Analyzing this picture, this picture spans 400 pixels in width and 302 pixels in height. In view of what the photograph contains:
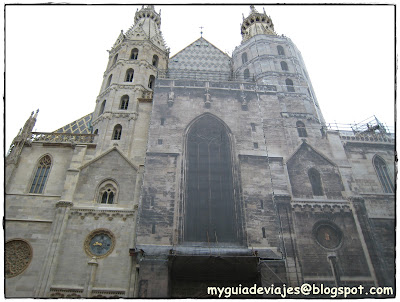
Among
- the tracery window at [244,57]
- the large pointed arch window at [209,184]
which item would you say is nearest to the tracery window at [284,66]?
the tracery window at [244,57]

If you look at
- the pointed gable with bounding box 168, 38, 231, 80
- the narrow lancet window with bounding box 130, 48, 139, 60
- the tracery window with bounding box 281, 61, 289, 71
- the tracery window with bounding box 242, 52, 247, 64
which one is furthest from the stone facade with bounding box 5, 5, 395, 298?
the tracery window with bounding box 242, 52, 247, 64

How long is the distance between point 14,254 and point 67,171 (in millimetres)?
4515

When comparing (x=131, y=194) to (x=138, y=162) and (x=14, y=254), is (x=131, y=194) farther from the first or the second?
(x=14, y=254)

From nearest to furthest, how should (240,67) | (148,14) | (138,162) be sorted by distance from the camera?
(138,162) → (240,67) → (148,14)

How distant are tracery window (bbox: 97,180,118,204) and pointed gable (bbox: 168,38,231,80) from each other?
10.4m

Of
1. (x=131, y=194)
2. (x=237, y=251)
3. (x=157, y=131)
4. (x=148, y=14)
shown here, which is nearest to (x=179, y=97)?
(x=157, y=131)

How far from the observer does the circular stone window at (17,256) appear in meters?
13.5

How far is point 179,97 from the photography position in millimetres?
19922

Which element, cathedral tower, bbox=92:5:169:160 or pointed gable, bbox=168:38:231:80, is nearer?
cathedral tower, bbox=92:5:169:160

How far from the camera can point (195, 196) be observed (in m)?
15.9

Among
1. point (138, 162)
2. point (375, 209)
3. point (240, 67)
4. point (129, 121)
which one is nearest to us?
point (375, 209)

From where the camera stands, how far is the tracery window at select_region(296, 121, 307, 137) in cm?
1925

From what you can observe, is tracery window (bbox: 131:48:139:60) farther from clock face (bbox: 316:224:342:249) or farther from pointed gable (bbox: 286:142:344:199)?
clock face (bbox: 316:224:342:249)

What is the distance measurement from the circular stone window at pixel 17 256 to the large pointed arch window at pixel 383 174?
18.4 metres
